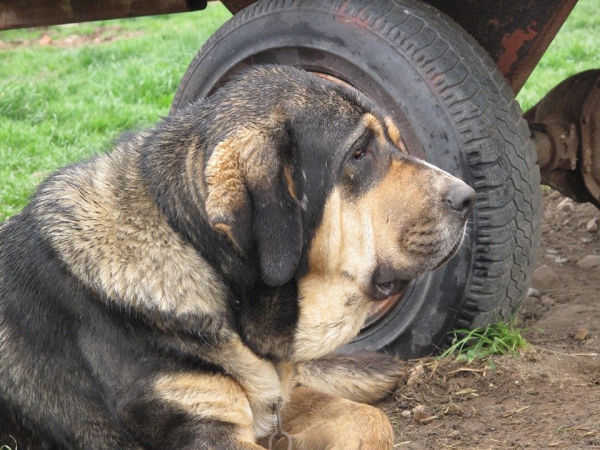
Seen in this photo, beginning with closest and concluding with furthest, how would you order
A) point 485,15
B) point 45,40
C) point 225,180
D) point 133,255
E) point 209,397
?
point 225,180
point 209,397
point 133,255
point 485,15
point 45,40

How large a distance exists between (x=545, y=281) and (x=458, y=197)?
2199 mm

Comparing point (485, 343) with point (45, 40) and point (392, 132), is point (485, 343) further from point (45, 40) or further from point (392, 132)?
point (45, 40)

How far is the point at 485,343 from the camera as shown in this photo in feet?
14.3

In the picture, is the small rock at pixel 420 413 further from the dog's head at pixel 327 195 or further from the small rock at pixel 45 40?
the small rock at pixel 45 40

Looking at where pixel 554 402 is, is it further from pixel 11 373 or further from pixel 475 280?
pixel 11 373

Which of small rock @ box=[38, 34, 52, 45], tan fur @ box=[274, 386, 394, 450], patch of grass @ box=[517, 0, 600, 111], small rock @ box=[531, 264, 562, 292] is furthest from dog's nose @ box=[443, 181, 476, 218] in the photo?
small rock @ box=[38, 34, 52, 45]

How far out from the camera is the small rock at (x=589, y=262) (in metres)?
5.63

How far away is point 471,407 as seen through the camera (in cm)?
407

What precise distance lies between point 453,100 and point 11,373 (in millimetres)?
2248

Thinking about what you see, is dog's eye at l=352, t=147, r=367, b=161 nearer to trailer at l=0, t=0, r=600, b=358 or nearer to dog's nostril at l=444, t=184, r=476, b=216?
dog's nostril at l=444, t=184, r=476, b=216

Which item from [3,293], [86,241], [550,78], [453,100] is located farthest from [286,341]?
[550,78]

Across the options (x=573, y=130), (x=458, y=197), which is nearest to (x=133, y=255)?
(x=458, y=197)

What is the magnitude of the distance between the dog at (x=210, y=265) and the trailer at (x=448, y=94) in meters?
0.64

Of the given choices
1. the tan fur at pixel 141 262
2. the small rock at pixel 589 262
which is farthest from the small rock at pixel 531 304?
the tan fur at pixel 141 262
